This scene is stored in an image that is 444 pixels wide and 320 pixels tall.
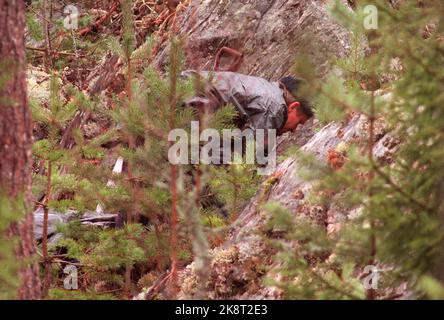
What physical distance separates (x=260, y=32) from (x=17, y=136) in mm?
6533

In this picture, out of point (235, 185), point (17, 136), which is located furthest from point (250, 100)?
point (17, 136)

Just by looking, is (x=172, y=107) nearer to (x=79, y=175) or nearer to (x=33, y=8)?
(x=79, y=175)

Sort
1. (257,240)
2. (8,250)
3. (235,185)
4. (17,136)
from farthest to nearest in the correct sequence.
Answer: (235,185) → (257,240) → (17,136) → (8,250)

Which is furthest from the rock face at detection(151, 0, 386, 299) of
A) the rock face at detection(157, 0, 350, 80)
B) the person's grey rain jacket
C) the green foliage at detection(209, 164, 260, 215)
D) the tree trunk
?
the tree trunk

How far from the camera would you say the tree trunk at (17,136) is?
417 centimetres

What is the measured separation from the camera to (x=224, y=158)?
719 cm

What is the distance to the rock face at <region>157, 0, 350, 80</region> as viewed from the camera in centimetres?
968

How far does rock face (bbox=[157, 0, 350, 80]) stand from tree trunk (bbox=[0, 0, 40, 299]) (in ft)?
18.7

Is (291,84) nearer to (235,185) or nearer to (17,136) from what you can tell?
(235,185)

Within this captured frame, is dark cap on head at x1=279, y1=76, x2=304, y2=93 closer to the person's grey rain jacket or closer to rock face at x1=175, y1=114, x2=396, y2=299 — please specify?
the person's grey rain jacket

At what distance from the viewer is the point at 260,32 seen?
1032 cm

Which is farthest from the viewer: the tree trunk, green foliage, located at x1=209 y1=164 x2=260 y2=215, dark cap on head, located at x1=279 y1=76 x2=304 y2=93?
dark cap on head, located at x1=279 y1=76 x2=304 y2=93

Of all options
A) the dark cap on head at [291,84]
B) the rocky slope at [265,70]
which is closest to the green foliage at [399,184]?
the rocky slope at [265,70]

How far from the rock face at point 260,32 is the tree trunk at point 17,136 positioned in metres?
5.69
